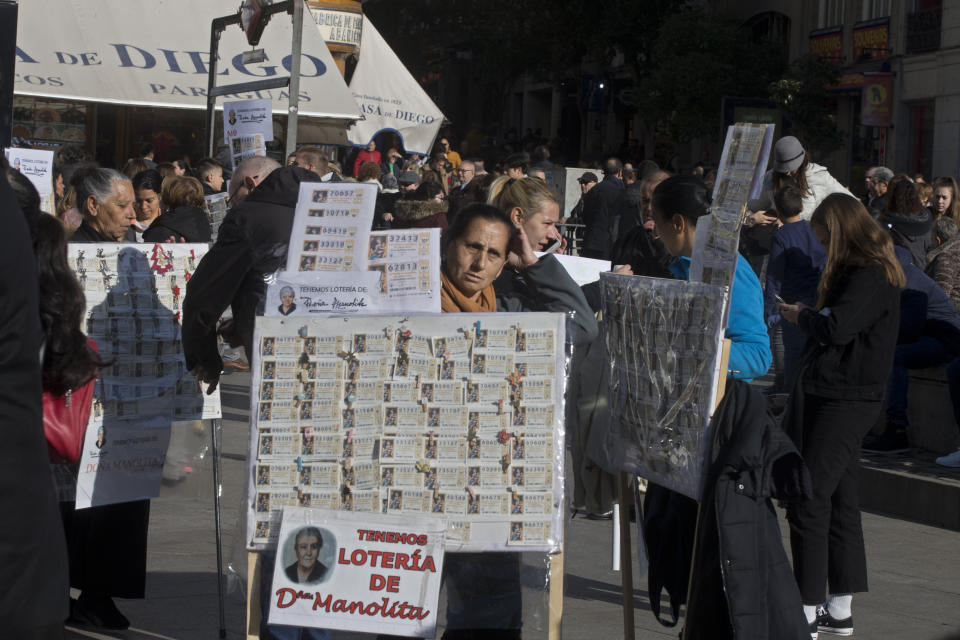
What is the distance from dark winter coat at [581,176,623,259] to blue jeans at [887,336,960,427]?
20.1 ft

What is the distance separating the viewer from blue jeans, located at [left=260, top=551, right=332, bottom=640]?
12.1 ft

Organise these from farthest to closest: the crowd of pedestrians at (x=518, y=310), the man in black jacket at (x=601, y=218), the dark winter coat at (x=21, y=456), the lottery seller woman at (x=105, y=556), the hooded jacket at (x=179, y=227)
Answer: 1. the man in black jacket at (x=601, y=218)
2. the hooded jacket at (x=179, y=227)
3. the lottery seller woman at (x=105, y=556)
4. the crowd of pedestrians at (x=518, y=310)
5. the dark winter coat at (x=21, y=456)

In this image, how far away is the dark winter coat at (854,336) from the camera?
5.07 metres

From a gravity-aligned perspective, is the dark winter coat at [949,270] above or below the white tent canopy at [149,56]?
below

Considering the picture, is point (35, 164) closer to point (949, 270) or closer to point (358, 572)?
point (358, 572)

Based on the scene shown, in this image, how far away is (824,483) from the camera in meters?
5.06

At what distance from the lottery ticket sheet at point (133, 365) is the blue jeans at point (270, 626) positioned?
110 centimetres

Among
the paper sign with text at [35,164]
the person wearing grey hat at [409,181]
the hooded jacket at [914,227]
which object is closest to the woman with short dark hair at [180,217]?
the paper sign with text at [35,164]

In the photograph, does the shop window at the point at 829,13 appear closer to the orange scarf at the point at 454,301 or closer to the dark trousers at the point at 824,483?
the dark trousers at the point at 824,483

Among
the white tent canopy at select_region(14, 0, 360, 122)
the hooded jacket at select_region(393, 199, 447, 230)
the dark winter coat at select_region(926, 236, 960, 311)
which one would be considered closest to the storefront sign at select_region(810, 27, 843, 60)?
the white tent canopy at select_region(14, 0, 360, 122)

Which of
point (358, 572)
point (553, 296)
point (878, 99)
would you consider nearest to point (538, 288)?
point (553, 296)

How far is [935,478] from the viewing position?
7441 millimetres

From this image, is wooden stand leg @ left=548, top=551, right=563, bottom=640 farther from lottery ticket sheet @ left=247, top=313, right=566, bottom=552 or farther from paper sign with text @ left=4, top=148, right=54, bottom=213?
paper sign with text @ left=4, top=148, right=54, bottom=213

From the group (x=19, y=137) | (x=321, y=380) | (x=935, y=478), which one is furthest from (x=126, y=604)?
(x=19, y=137)
